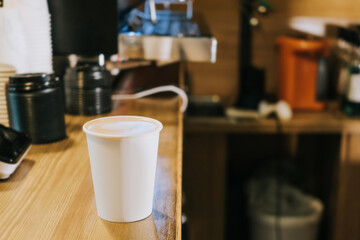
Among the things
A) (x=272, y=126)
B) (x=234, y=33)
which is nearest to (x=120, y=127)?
(x=272, y=126)

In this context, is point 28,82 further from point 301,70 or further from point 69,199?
point 301,70

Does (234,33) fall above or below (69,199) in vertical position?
above

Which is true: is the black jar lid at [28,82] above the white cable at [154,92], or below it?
above

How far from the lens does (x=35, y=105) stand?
37.3 inches

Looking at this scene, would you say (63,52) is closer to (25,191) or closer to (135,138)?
(25,191)

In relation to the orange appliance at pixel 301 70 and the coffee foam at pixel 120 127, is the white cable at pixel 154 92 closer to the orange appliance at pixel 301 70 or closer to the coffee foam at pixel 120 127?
the coffee foam at pixel 120 127

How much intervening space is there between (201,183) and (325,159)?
2.53 ft

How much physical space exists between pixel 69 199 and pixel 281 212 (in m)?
1.83

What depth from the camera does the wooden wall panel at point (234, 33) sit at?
8.25 ft

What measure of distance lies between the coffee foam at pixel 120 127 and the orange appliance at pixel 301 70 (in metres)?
1.76

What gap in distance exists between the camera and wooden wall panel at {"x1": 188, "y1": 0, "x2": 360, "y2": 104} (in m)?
2.52

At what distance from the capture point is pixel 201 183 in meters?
2.18

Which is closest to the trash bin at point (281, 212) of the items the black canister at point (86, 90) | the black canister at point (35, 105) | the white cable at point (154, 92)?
the white cable at point (154, 92)

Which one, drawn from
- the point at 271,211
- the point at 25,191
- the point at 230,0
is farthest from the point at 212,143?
the point at 25,191
